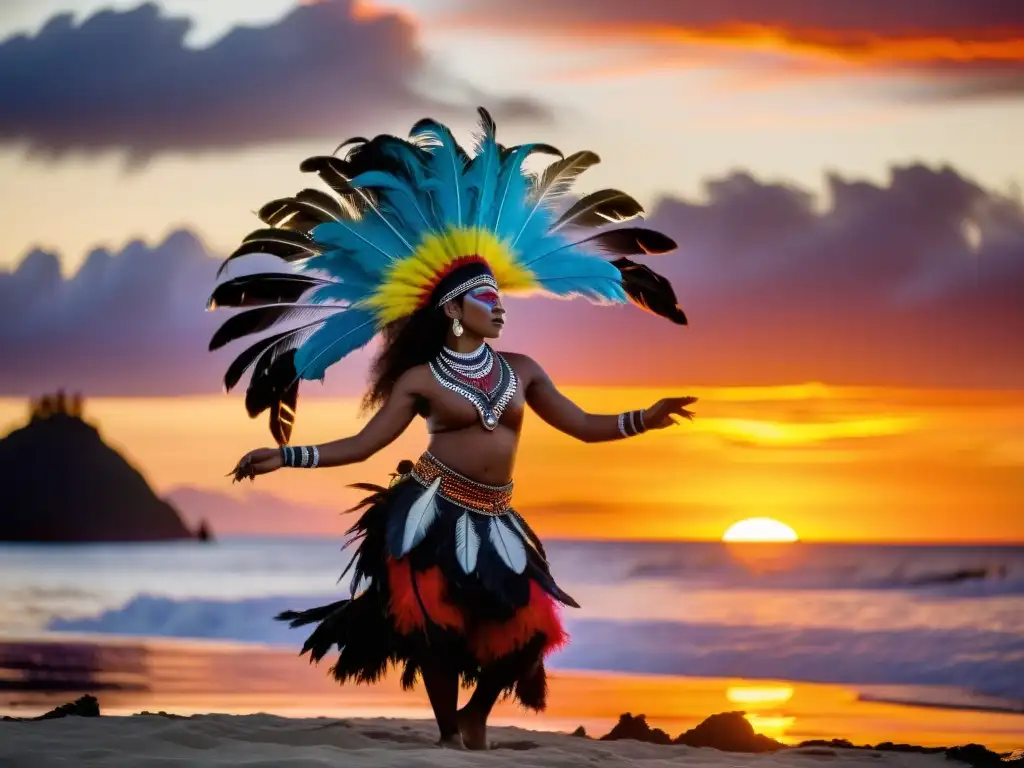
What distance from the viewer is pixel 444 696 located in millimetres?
7336

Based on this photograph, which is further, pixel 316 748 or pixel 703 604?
pixel 703 604

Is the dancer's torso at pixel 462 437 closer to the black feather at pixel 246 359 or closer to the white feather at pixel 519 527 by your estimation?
the white feather at pixel 519 527

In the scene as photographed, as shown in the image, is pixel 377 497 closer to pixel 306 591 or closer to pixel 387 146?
pixel 387 146

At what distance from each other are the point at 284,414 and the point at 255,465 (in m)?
0.78

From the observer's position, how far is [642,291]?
26.2 ft

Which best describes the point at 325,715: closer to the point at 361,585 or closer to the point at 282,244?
the point at 361,585

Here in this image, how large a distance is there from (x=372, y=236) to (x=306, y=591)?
1731 cm

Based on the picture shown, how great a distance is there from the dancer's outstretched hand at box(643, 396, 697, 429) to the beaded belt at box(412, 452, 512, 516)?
2.27 ft

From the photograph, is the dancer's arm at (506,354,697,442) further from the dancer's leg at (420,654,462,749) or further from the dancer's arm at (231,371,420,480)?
the dancer's leg at (420,654,462,749)

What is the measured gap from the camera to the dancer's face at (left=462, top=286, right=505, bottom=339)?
24.2ft

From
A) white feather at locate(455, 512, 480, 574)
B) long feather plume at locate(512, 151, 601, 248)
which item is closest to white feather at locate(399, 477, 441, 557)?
white feather at locate(455, 512, 480, 574)

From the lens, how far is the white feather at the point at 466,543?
725 cm

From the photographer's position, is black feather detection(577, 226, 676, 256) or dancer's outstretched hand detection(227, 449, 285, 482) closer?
dancer's outstretched hand detection(227, 449, 285, 482)

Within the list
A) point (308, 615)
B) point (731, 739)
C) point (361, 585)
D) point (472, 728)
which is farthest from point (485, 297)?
point (731, 739)
